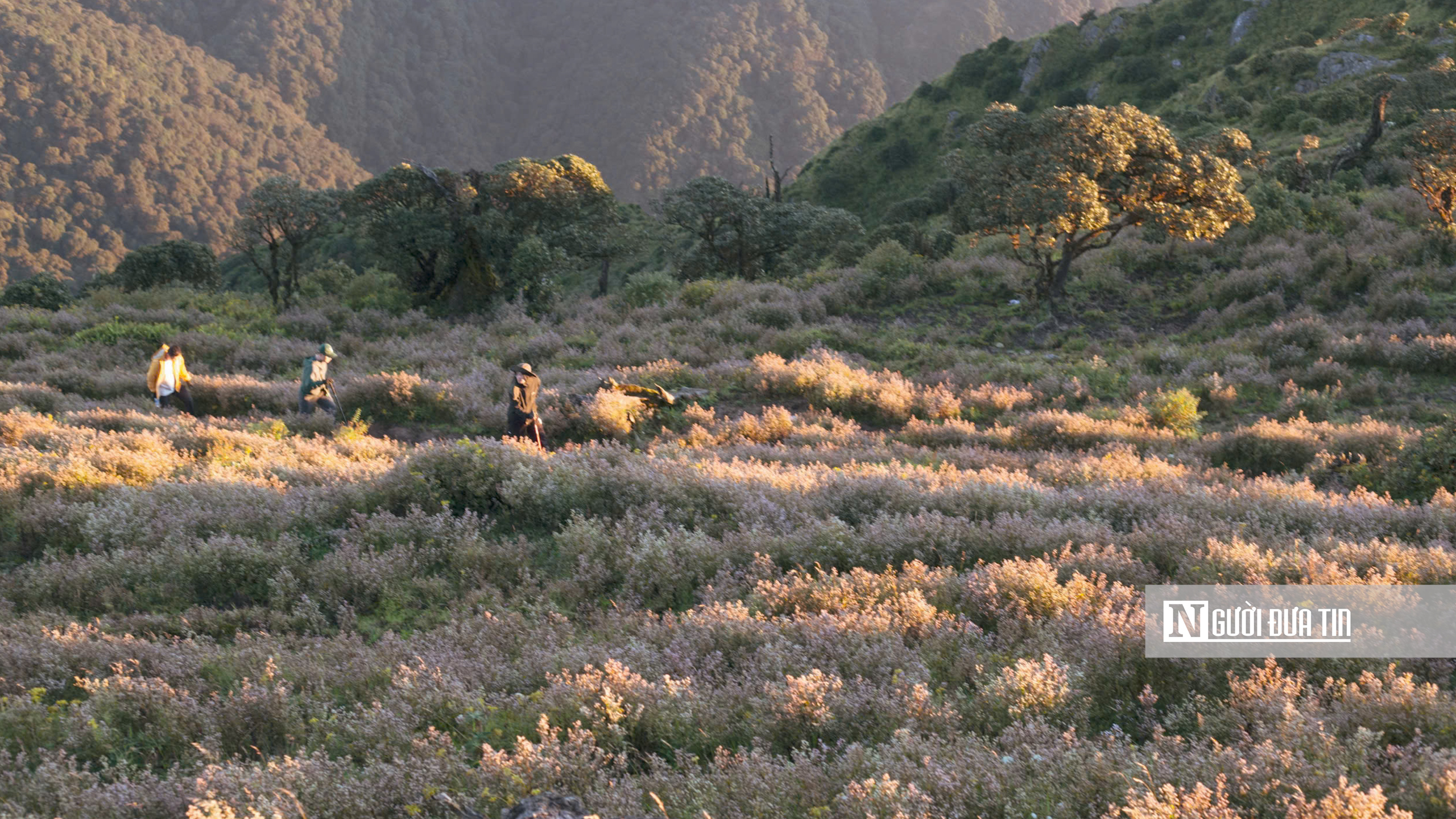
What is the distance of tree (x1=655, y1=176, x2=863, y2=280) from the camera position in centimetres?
3042

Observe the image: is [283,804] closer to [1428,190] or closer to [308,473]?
[308,473]

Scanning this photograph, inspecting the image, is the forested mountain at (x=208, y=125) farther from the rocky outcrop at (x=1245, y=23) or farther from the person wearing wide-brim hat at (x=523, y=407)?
the person wearing wide-brim hat at (x=523, y=407)

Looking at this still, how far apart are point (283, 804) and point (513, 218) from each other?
96.9 ft

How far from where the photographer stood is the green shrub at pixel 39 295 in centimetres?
2711

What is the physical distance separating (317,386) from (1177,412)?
44.1ft

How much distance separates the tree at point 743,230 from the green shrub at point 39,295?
21912 millimetres

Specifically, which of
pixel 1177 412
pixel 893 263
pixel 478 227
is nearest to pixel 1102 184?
pixel 893 263

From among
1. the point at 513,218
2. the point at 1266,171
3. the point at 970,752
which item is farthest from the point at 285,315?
the point at 1266,171

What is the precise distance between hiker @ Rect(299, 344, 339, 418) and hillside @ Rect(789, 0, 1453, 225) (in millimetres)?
22718

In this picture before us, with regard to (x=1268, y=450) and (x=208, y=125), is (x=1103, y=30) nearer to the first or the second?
(x=1268, y=450)

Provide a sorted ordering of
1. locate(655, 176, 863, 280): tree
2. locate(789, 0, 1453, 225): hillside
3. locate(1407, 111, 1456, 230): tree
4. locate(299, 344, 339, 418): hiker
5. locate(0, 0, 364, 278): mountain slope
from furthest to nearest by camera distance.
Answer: locate(0, 0, 364, 278): mountain slope, locate(789, 0, 1453, 225): hillside, locate(655, 176, 863, 280): tree, locate(1407, 111, 1456, 230): tree, locate(299, 344, 339, 418): hiker

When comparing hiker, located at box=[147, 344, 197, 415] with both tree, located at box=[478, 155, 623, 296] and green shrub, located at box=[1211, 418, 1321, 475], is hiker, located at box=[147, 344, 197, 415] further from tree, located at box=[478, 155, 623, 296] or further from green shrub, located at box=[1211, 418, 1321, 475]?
green shrub, located at box=[1211, 418, 1321, 475]

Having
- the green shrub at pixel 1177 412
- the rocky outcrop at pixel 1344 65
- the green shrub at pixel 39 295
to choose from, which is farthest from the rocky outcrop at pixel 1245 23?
the green shrub at pixel 39 295

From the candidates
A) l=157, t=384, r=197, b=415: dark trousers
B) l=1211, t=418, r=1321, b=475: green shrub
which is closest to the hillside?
l=1211, t=418, r=1321, b=475: green shrub
